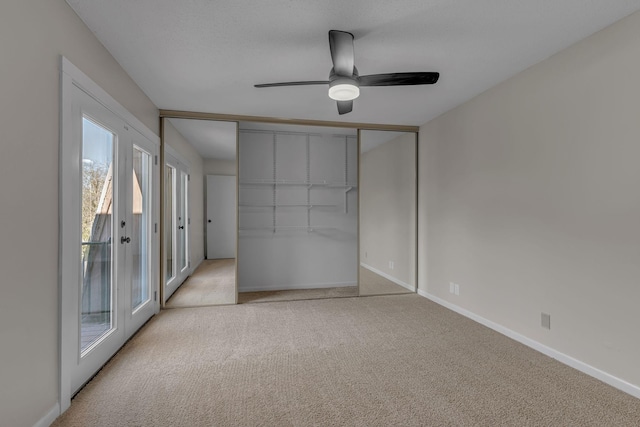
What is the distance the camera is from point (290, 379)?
2.15 metres

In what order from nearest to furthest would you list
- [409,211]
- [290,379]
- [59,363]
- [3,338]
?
[3,338] → [59,363] → [290,379] → [409,211]

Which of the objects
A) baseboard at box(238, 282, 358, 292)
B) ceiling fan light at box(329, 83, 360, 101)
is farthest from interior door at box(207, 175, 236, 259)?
ceiling fan light at box(329, 83, 360, 101)

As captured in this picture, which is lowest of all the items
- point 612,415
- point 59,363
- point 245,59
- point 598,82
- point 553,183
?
point 612,415

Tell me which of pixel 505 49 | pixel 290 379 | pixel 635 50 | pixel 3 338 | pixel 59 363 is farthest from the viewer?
pixel 505 49

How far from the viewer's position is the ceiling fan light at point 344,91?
85.3 inches

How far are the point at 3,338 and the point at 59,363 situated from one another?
19.7 inches

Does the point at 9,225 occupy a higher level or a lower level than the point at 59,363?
higher

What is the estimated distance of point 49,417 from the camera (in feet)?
5.48

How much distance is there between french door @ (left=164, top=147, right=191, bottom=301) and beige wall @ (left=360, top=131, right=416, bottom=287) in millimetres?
2538

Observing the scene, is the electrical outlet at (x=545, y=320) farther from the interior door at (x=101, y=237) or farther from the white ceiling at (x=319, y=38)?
the interior door at (x=101, y=237)

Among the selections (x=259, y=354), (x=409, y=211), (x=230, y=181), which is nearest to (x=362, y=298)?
(x=409, y=211)

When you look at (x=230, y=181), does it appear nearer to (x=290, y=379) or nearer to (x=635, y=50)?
(x=290, y=379)

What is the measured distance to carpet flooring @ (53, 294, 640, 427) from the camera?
5.78ft

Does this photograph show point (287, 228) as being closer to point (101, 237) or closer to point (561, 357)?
point (101, 237)
